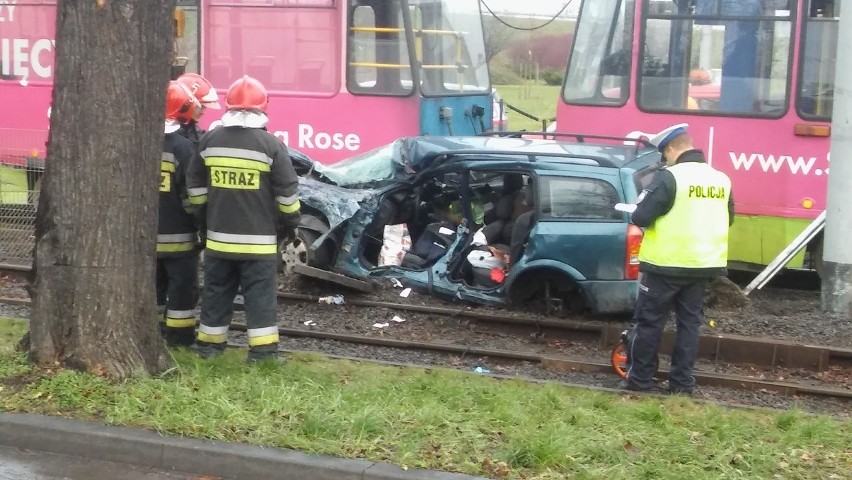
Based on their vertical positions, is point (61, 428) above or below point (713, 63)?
below

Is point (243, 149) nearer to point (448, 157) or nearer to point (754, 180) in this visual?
point (448, 157)

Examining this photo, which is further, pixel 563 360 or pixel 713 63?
pixel 713 63

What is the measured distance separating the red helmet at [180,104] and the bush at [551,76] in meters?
30.8

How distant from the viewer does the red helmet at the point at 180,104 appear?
23.0 feet

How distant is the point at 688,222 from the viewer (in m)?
6.68

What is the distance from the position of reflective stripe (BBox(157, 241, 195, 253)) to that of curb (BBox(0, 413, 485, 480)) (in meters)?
1.73

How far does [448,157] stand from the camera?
30.5ft

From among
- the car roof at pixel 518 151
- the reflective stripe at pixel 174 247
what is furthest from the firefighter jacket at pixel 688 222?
the reflective stripe at pixel 174 247

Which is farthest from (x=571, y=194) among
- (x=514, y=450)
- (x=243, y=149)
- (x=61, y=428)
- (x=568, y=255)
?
(x=61, y=428)

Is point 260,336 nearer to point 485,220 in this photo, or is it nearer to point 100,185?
point 100,185

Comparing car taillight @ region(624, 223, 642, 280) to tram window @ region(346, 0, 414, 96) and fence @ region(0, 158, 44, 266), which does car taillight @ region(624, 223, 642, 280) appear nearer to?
tram window @ region(346, 0, 414, 96)

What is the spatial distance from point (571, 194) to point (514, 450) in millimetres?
3978

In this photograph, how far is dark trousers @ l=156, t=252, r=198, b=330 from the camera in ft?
22.9

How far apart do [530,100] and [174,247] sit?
24198 mm
